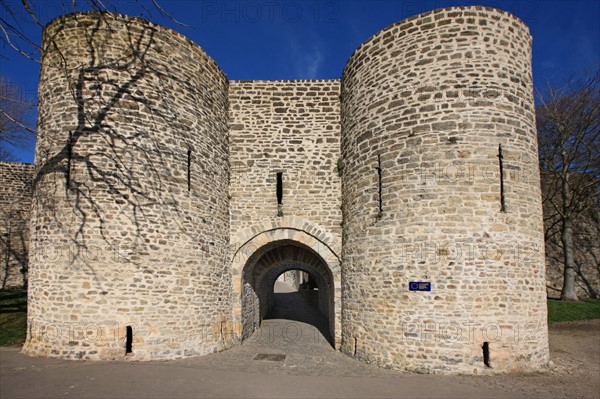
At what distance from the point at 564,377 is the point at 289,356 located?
5898mm

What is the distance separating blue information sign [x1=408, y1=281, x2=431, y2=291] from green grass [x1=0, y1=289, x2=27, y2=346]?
950cm

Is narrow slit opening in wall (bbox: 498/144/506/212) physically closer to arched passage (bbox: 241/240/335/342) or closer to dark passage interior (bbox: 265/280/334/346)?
arched passage (bbox: 241/240/335/342)

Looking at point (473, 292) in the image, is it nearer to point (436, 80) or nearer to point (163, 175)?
point (436, 80)

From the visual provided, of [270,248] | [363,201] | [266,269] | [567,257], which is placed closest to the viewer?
[363,201]

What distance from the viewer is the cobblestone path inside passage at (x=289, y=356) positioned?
346 inches

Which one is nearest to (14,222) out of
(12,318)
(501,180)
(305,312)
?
(12,318)

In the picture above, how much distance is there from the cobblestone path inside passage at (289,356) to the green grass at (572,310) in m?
8.47

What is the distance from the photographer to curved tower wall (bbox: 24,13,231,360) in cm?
855

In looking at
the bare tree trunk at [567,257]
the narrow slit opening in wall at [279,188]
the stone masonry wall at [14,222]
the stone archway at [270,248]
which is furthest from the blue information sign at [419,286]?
the stone masonry wall at [14,222]

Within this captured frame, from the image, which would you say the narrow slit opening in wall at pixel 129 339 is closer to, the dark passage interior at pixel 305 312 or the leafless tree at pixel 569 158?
the dark passage interior at pixel 305 312

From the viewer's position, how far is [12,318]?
38.4ft

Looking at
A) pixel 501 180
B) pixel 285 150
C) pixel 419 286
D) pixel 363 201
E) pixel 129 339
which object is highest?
pixel 285 150

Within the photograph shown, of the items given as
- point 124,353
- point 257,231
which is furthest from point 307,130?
point 124,353

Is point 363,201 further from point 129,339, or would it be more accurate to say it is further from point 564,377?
point 129,339
